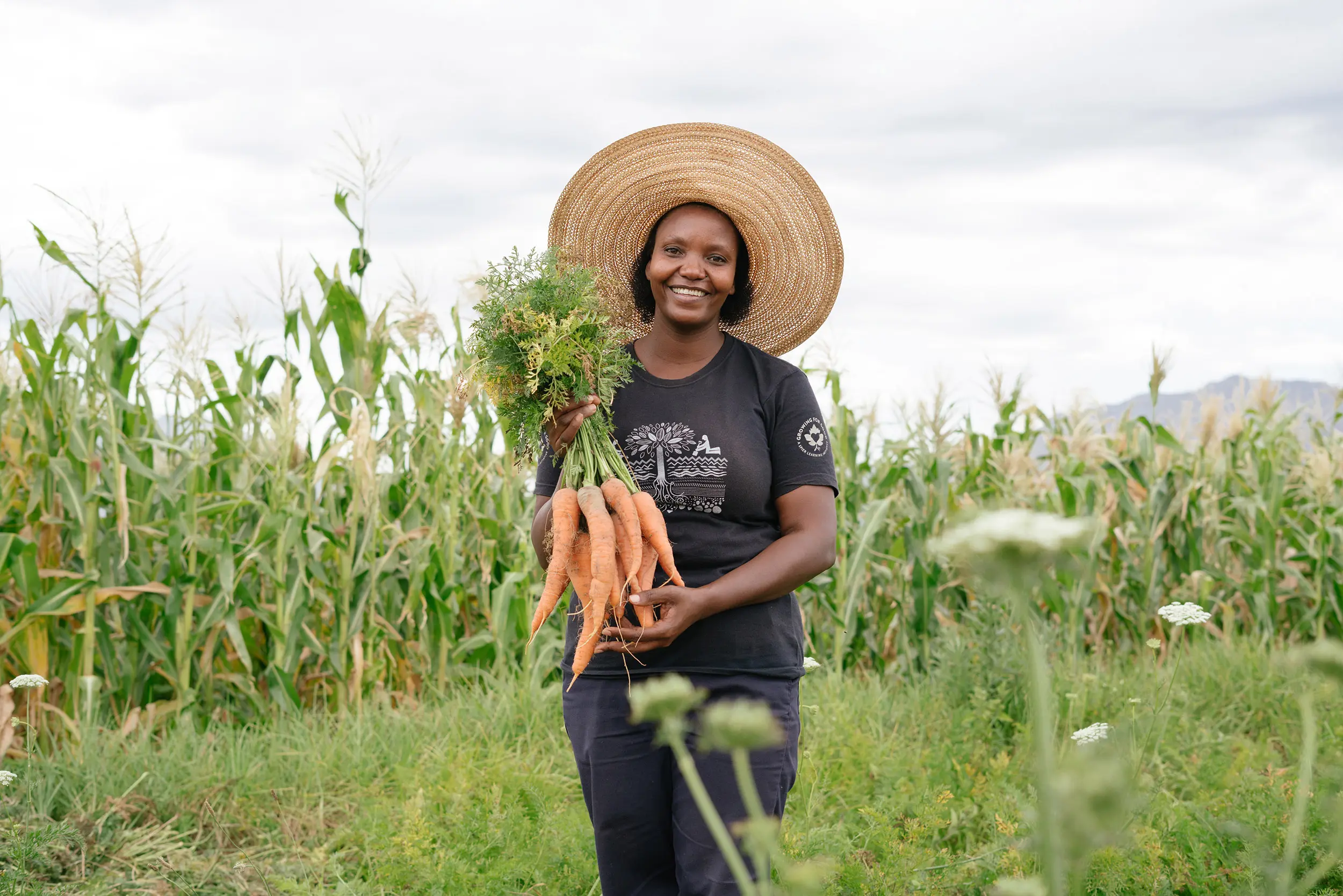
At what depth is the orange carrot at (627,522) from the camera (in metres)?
2.58

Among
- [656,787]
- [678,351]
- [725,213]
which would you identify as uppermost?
[725,213]

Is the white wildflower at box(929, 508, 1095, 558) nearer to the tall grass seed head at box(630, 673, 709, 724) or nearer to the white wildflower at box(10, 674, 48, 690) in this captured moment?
the tall grass seed head at box(630, 673, 709, 724)

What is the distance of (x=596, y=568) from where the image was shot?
8.57ft

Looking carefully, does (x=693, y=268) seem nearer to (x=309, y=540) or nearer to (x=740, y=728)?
(x=740, y=728)

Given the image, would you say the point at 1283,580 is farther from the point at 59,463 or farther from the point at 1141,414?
the point at 59,463

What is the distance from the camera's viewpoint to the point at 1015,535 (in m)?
0.75

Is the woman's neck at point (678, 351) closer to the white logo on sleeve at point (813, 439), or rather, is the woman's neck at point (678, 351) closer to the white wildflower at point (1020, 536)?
the white logo on sleeve at point (813, 439)

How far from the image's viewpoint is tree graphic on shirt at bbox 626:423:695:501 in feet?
8.75

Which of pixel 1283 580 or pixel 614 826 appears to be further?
pixel 1283 580

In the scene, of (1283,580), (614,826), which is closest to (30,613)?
(614,826)

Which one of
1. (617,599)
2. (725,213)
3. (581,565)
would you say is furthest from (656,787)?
(725,213)

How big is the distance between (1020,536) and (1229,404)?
797 centimetres

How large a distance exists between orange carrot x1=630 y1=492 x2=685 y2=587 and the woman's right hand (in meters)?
0.23

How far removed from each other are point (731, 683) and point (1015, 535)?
188 centimetres
